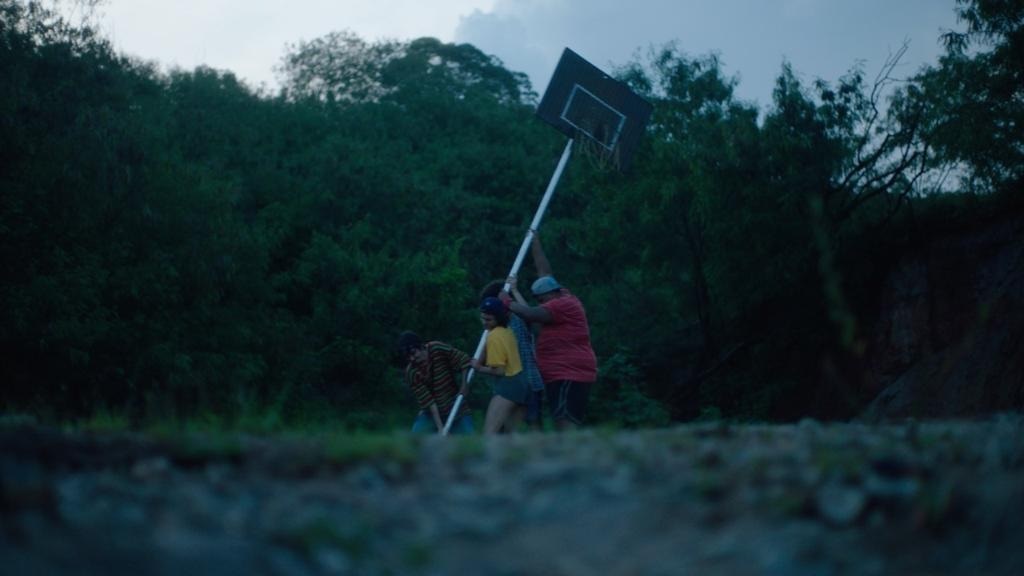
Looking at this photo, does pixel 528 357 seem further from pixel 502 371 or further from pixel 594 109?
pixel 594 109

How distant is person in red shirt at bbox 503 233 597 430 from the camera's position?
1109 cm

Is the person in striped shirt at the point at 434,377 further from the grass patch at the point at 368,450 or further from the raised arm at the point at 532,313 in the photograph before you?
the grass patch at the point at 368,450

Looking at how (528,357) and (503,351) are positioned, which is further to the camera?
(528,357)

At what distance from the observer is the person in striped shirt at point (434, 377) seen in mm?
11867

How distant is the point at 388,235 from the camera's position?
35.3 metres

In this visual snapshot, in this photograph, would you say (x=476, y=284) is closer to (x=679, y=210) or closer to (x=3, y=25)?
(x=679, y=210)

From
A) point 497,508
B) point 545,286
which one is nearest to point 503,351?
point 545,286

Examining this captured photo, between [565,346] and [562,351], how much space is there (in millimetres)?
57

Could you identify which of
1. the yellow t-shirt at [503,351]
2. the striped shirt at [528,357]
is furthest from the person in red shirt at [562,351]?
the yellow t-shirt at [503,351]

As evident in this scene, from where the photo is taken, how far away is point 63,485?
14.1 feet

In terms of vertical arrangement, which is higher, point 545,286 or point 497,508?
point 545,286

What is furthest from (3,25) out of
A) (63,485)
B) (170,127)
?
(63,485)

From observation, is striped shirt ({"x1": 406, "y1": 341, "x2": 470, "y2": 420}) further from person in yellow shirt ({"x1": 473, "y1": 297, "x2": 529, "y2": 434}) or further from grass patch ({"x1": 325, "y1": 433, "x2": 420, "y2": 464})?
grass patch ({"x1": 325, "y1": 433, "x2": 420, "y2": 464})

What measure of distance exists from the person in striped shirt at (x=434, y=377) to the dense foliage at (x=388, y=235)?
275 cm
